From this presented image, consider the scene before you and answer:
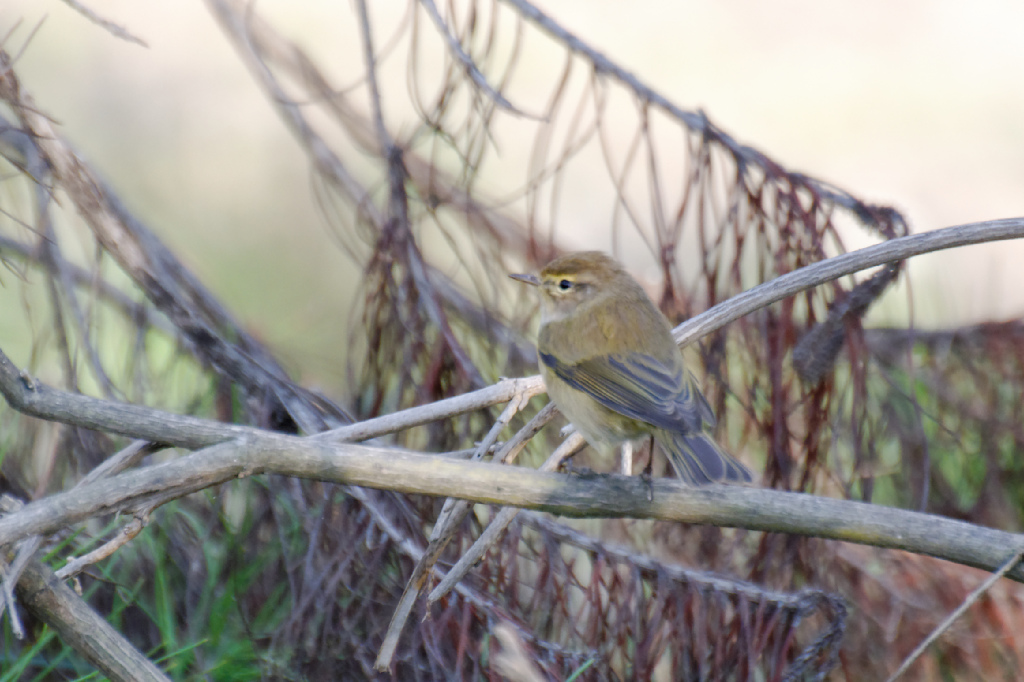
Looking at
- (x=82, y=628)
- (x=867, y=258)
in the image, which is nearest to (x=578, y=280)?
(x=867, y=258)

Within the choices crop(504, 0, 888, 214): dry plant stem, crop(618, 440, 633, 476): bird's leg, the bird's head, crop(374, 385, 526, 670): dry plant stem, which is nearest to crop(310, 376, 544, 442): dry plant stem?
crop(374, 385, 526, 670): dry plant stem

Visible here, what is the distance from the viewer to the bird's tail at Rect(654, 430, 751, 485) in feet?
6.65

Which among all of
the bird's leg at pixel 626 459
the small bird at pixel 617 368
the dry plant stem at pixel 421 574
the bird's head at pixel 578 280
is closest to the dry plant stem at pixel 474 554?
the dry plant stem at pixel 421 574

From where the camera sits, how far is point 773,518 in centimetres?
179

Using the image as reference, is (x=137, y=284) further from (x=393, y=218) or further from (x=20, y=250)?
(x=20, y=250)

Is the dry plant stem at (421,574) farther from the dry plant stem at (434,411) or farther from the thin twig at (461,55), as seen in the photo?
the thin twig at (461,55)

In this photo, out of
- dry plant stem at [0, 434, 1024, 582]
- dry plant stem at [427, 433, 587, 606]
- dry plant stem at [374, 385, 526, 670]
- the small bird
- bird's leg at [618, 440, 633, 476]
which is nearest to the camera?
dry plant stem at [0, 434, 1024, 582]

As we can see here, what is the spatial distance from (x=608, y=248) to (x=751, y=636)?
467cm

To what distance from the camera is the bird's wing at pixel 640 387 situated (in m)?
2.34

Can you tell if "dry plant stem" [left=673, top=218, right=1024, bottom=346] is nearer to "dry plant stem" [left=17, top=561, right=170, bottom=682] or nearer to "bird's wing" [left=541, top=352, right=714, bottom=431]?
"bird's wing" [left=541, top=352, right=714, bottom=431]

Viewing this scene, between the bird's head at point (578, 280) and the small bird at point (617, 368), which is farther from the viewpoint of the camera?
the bird's head at point (578, 280)

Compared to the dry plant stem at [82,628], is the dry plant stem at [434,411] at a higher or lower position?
higher

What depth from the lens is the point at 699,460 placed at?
2.12m

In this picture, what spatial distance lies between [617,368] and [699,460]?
57 cm
